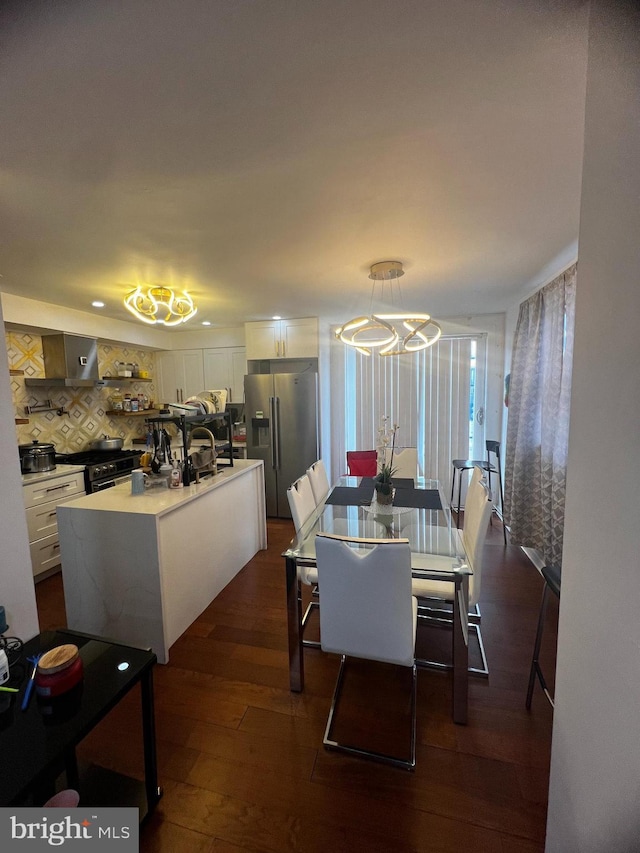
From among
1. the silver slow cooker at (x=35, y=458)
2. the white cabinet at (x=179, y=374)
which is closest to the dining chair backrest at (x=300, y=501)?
the silver slow cooker at (x=35, y=458)

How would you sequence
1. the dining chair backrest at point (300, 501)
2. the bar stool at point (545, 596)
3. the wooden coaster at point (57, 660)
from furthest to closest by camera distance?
the dining chair backrest at point (300, 501) < the bar stool at point (545, 596) < the wooden coaster at point (57, 660)

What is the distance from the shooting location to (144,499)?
7.09 feet

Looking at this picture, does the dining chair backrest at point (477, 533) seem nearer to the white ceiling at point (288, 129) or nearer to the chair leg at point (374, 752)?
the chair leg at point (374, 752)

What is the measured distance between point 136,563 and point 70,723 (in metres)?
1.08

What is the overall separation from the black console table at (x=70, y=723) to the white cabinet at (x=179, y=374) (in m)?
3.93

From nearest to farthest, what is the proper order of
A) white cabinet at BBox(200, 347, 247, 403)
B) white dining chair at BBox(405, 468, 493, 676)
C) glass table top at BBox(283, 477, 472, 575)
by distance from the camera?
1. glass table top at BBox(283, 477, 472, 575)
2. white dining chair at BBox(405, 468, 493, 676)
3. white cabinet at BBox(200, 347, 247, 403)

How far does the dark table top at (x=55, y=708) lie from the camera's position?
82 centimetres

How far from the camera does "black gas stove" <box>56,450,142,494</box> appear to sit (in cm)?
331

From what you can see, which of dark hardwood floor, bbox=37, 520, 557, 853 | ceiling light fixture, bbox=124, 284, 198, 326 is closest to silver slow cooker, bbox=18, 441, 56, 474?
ceiling light fixture, bbox=124, 284, 198, 326

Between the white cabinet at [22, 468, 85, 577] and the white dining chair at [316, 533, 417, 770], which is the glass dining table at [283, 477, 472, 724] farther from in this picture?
the white cabinet at [22, 468, 85, 577]

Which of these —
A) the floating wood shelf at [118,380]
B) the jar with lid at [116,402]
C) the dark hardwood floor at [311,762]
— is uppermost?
the floating wood shelf at [118,380]

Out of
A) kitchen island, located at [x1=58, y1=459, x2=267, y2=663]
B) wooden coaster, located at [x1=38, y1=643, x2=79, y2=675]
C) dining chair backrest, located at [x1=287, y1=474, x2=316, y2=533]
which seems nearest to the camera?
wooden coaster, located at [x1=38, y1=643, x2=79, y2=675]

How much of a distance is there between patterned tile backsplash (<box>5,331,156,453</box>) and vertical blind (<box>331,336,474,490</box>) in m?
2.73

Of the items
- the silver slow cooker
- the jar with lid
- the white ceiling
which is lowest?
the silver slow cooker
